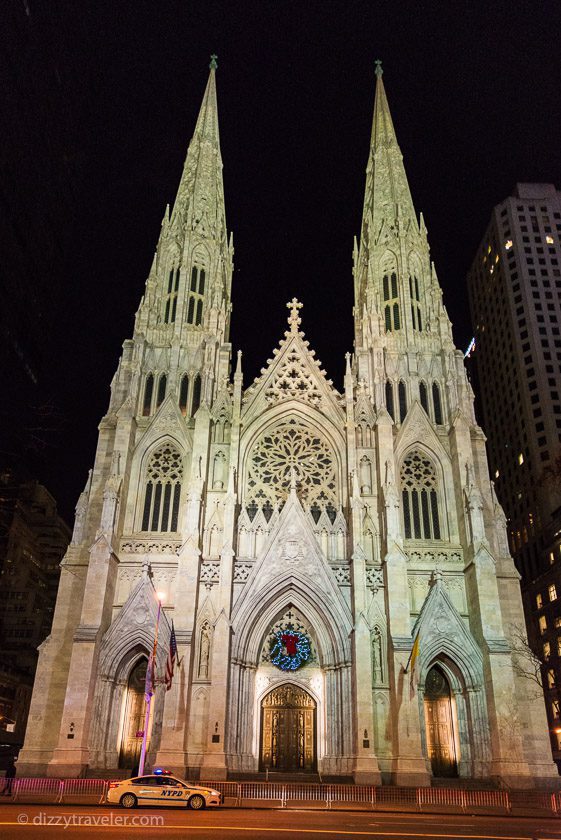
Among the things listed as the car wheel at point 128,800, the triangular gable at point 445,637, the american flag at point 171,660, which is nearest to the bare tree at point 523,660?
the triangular gable at point 445,637

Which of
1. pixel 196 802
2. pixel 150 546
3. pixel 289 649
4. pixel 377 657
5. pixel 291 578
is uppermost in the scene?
pixel 150 546

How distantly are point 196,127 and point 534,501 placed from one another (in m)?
49.0

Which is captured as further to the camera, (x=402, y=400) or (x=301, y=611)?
(x=402, y=400)

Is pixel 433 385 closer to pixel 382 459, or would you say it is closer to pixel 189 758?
pixel 382 459

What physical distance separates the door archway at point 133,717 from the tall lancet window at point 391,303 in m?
23.9

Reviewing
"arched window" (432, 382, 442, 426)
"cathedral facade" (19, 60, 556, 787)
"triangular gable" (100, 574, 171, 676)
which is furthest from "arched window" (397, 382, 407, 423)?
"triangular gable" (100, 574, 171, 676)

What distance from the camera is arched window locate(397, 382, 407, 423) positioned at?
36.4 metres

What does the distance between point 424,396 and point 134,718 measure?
22.4 metres

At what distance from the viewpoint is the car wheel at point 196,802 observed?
17.3 m

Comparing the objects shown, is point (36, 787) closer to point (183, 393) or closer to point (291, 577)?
point (291, 577)

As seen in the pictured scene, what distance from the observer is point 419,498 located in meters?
33.8

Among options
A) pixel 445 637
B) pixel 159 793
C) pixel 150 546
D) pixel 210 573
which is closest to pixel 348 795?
pixel 159 793

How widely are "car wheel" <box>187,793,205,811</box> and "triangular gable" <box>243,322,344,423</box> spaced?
68.2ft

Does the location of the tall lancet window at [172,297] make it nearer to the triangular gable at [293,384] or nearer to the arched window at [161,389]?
the arched window at [161,389]
